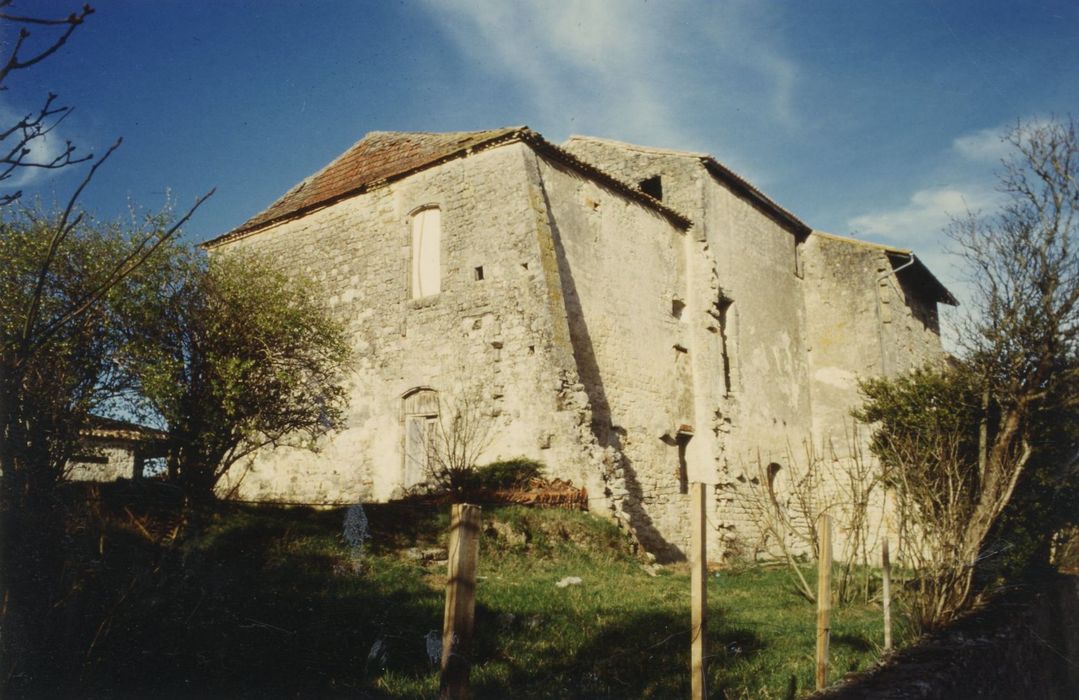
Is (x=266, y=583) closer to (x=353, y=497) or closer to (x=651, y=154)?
(x=353, y=497)

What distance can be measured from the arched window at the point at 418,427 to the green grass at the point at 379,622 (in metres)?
3.30

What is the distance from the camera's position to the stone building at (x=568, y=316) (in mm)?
13570

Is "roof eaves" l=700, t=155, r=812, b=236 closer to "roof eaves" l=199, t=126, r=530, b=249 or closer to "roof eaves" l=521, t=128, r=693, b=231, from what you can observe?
"roof eaves" l=521, t=128, r=693, b=231

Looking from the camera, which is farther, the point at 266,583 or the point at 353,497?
the point at 353,497

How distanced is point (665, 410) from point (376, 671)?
1131cm

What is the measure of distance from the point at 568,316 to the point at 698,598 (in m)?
9.89

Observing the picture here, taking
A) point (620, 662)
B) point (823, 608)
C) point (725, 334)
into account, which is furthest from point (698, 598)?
point (725, 334)

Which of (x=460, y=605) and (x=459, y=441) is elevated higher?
(x=459, y=441)

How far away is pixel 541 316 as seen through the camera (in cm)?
1332

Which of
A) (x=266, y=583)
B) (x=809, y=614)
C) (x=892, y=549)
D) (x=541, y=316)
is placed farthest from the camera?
(x=892, y=549)

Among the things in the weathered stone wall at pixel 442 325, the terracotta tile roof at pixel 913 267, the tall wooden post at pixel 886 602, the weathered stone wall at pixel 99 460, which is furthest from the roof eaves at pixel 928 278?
the weathered stone wall at pixel 99 460

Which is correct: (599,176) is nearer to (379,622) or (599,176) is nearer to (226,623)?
(379,622)

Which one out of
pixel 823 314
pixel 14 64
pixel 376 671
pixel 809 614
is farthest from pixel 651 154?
pixel 14 64

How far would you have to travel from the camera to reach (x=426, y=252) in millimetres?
15312
